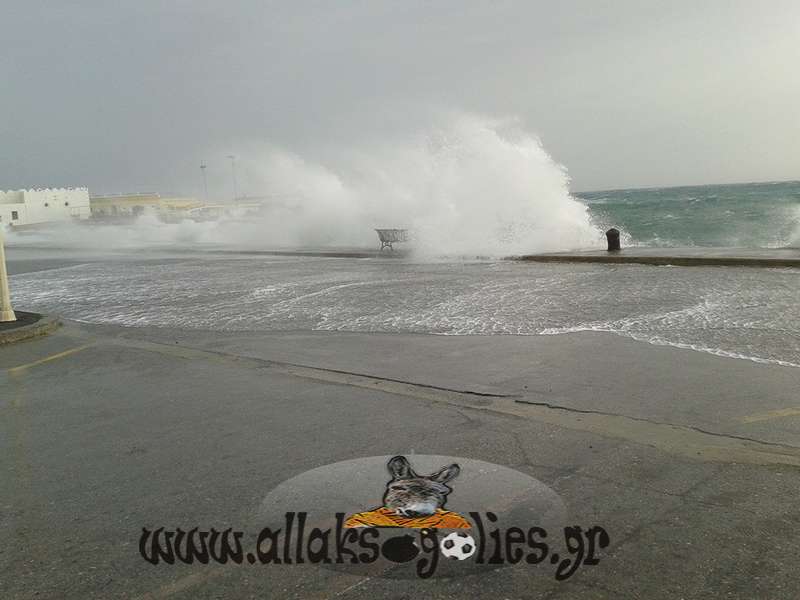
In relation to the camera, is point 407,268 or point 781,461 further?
point 407,268

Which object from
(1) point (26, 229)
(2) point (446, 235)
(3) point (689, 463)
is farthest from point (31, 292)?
(1) point (26, 229)

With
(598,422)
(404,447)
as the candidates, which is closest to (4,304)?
(404,447)

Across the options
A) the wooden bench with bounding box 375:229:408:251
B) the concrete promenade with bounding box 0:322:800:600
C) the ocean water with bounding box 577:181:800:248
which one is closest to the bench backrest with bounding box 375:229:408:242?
the wooden bench with bounding box 375:229:408:251

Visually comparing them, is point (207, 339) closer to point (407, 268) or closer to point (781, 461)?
point (781, 461)

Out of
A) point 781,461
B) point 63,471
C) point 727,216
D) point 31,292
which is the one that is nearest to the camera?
point 781,461

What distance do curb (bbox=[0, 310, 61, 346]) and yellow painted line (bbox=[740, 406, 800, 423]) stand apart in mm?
9159

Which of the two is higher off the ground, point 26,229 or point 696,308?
point 26,229

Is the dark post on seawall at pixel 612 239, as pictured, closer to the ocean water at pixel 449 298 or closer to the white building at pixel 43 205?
the ocean water at pixel 449 298

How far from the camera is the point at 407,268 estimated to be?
1808 cm

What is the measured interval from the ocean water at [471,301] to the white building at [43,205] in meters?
73.6

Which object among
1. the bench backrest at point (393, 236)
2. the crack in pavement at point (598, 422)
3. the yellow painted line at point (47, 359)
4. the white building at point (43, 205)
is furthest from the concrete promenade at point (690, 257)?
the white building at point (43, 205)

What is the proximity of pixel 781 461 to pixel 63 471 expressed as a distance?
14.7 feet

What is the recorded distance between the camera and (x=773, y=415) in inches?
197

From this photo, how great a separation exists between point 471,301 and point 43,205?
297ft
